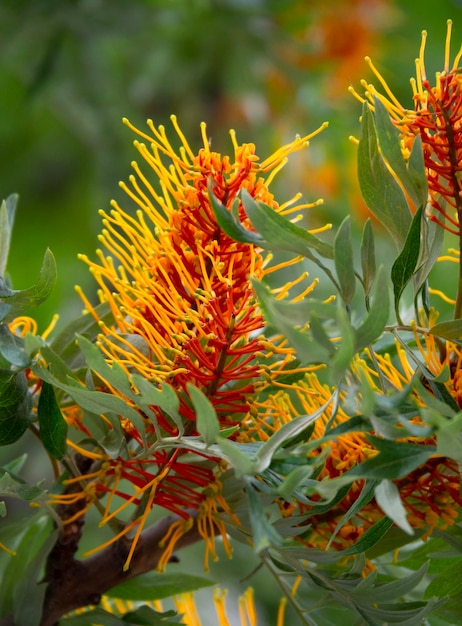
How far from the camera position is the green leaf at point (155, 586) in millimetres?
629

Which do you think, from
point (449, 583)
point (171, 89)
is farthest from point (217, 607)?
point (171, 89)

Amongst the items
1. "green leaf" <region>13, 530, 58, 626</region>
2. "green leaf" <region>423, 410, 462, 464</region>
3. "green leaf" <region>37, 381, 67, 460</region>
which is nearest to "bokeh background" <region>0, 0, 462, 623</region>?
"green leaf" <region>13, 530, 58, 626</region>

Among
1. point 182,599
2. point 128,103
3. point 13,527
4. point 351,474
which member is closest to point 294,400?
point 182,599

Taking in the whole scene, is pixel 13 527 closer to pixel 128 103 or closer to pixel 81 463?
pixel 81 463

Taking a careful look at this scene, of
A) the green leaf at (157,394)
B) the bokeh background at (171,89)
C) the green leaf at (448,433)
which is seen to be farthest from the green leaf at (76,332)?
the bokeh background at (171,89)

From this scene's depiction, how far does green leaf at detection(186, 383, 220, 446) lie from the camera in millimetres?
397

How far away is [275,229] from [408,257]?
0.08 metres

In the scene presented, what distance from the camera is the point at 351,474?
403mm

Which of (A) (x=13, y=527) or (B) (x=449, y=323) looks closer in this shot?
(B) (x=449, y=323)

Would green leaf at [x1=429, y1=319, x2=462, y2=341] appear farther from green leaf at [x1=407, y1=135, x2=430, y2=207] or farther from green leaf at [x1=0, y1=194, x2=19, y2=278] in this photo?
green leaf at [x1=0, y1=194, x2=19, y2=278]

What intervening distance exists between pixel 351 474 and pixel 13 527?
0.32 metres

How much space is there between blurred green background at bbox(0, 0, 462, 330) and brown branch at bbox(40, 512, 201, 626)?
65cm

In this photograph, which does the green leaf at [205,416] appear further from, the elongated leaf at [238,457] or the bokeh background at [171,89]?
the bokeh background at [171,89]

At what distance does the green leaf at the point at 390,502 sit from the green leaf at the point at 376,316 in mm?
67
